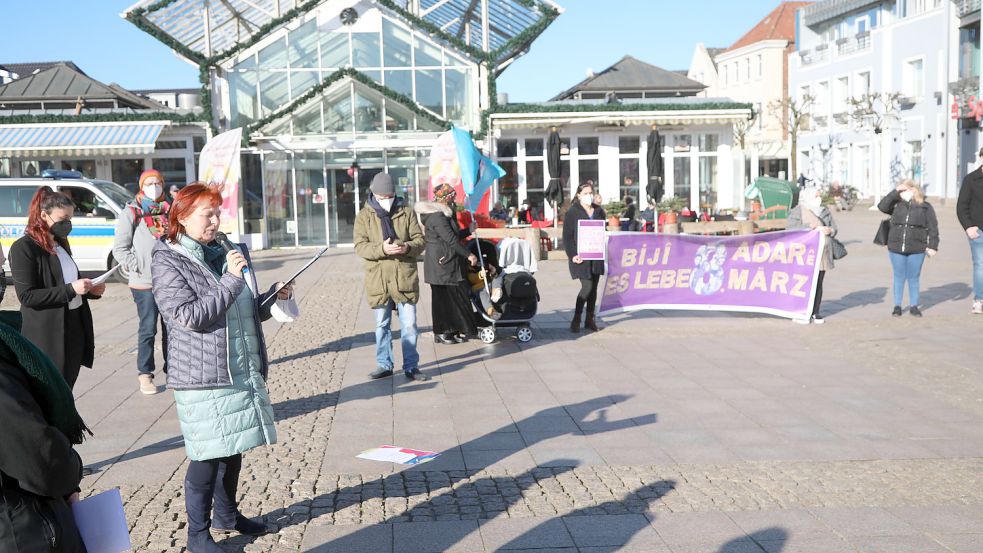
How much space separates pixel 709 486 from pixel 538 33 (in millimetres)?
21117

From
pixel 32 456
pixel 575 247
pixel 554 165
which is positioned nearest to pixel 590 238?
pixel 575 247

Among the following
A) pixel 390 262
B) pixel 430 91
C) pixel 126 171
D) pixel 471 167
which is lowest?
pixel 390 262

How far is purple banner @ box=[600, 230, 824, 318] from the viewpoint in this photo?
1196 centimetres

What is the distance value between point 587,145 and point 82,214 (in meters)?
14.3

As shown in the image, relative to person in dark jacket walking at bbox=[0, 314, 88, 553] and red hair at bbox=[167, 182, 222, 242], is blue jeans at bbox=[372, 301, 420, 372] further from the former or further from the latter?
person in dark jacket walking at bbox=[0, 314, 88, 553]

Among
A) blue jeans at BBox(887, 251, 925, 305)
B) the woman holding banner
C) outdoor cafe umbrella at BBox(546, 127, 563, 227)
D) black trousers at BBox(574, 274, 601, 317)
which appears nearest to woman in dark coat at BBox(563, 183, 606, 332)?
black trousers at BBox(574, 274, 601, 317)

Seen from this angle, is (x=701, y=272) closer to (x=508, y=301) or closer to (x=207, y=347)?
(x=508, y=301)

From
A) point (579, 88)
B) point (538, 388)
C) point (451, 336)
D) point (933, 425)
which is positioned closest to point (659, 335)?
point (451, 336)

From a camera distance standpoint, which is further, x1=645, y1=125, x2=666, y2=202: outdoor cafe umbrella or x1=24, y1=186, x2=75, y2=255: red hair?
x1=645, y1=125, x2=666, y2=202: outdoor cafe umbrella

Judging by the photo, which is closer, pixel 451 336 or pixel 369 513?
pixel 369 513

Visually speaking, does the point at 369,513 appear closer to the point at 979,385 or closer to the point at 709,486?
the point at 709,486

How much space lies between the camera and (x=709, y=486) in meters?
5.53

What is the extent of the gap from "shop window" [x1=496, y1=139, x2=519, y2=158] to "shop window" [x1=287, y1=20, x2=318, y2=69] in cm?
558

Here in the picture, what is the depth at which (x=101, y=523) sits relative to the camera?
286 cm
